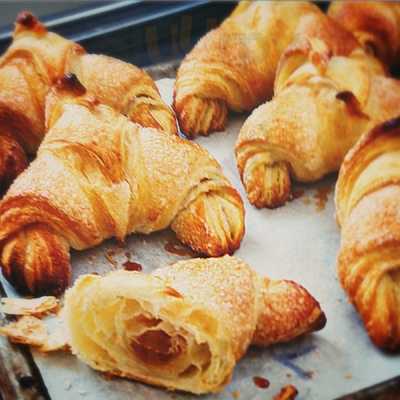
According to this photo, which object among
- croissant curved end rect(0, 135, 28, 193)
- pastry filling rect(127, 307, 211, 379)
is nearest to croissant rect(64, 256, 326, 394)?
pastry filling rect(127, 307, 211, 379)

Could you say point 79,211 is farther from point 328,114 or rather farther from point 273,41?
point 273,41

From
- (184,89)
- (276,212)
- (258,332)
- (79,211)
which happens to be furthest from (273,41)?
(258,332)

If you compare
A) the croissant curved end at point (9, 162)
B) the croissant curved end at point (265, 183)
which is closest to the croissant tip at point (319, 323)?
the croissant curved end at point (265, 183)

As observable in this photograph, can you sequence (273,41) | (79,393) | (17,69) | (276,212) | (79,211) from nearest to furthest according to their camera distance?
(79,393) < (79,211) < (276,212) < (17,69) < (273,41)

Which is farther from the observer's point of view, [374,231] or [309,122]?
[309,122]

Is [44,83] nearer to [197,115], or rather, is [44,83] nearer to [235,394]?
[197,115]

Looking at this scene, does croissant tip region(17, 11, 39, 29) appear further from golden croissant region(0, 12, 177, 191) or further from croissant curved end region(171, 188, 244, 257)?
croissant curved end region(171, 188, 244, 257)

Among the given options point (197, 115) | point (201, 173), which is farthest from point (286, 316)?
point (197, 115)
